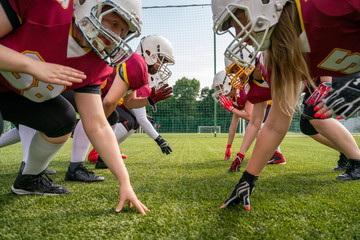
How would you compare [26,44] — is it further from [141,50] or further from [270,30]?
[141,50]

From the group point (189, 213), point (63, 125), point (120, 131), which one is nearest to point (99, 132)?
point (63, 125)

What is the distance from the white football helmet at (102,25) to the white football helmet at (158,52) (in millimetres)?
1955

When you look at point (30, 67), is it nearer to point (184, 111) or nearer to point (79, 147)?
point (79, 147)

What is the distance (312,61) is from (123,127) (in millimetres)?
2933

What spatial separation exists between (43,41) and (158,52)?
2216 millimetres

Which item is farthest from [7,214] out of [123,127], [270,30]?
[123,127]

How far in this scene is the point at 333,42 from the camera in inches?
48.0

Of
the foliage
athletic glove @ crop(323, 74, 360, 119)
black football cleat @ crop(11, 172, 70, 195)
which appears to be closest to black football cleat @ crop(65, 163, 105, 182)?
black football cleat @ crop(11, 172, 70, 195)

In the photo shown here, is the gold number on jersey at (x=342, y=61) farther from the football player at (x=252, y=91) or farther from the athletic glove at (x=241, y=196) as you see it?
the football player at (x=252, y=91)

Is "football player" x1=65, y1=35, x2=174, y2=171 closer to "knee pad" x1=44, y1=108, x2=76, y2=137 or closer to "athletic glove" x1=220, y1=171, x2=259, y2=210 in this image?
"knee pad" x1=44, y1=108, x2=76, y2=137

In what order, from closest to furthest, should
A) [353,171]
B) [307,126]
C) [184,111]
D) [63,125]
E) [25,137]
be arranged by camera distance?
[63,125]
[353,171]
[25,137]
[307,126]
[184,111]

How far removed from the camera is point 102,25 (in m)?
1.24

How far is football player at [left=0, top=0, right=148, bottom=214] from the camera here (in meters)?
1.12

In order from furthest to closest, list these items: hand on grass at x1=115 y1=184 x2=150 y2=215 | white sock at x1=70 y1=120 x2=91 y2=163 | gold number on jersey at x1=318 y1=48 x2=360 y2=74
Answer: white sock at x1=70 y1=120 x2=91 y2=163, hand on grass at x1=115 y1=184 x2=150 y2=215, gold number on jersey at x1=318 y1=48 x2=360 y2=74
